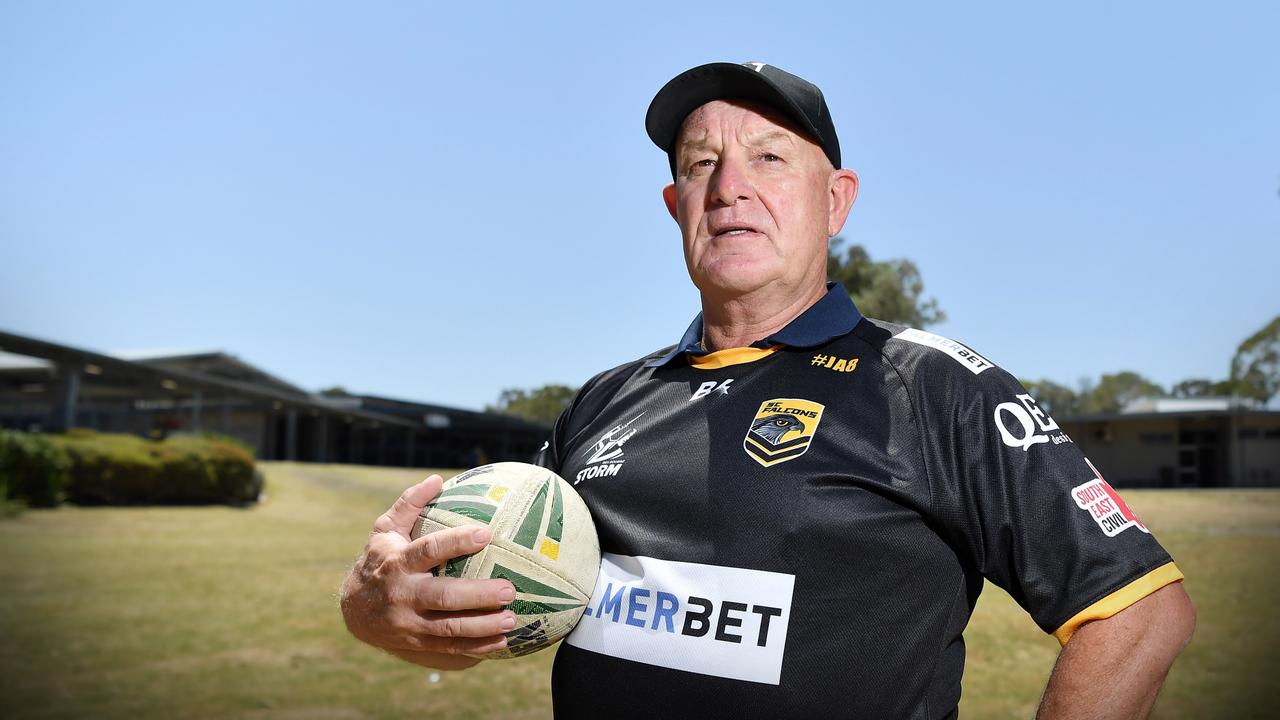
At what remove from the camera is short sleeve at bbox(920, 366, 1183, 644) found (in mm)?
2111

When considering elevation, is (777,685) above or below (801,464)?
below

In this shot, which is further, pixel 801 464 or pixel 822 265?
pixel 822 265

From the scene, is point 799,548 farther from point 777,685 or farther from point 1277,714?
point 1277,714

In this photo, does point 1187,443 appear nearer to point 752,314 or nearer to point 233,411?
point 233,411

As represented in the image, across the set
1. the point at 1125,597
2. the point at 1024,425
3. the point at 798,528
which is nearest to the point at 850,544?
the point at 798,528

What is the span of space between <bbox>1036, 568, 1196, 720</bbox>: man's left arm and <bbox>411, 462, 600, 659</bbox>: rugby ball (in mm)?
1206

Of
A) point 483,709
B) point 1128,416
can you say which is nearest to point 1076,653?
point 483,709

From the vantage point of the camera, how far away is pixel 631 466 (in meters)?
2.62

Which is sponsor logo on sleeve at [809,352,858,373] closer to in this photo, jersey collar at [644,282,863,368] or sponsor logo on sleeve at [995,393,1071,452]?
jersey collar at [644,282,863,368]

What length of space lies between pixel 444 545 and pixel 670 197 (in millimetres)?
1403

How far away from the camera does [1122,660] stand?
6.83ft

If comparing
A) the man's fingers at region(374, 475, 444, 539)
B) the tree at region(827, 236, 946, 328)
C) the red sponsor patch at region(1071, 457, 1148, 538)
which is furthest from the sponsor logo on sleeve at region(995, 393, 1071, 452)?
the tree at region(827, 236, 946, 328)

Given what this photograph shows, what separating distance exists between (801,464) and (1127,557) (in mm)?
743

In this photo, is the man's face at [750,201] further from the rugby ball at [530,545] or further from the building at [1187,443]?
the building at [1187,443]
